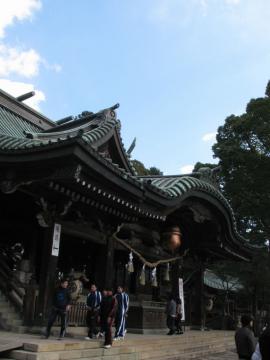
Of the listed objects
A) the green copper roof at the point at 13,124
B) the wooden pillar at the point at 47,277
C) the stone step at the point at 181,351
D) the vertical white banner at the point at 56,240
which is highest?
the green copper roof at the point at 13,124

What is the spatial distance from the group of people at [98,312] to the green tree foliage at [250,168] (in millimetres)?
16614

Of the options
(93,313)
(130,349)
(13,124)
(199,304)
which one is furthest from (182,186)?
(199,304)

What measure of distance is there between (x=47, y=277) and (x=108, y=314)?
6.05 ft

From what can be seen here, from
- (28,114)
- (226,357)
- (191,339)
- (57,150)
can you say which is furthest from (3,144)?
(226,357)

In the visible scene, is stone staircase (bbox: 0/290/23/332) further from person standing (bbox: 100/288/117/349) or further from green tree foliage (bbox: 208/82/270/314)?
green tree foliage (bbox: 208/82/270/314)

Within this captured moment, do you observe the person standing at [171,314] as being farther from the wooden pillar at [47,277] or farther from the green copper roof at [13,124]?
the green copper roof at [13,124]

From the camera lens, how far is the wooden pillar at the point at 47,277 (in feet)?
35.6

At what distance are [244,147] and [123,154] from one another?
14616 millimetres

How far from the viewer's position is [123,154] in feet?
50.9

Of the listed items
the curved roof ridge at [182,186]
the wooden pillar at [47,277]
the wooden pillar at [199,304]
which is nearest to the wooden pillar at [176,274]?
the wooden pillar at [199,304]

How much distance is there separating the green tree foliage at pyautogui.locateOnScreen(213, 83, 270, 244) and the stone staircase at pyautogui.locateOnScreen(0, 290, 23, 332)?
701 inches

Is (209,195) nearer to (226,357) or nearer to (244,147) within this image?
(226,357)

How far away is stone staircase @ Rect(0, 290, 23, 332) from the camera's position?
1053 centimetres

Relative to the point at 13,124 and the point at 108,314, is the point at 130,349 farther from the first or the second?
the point at 13,124
